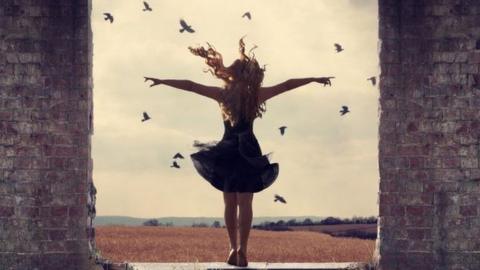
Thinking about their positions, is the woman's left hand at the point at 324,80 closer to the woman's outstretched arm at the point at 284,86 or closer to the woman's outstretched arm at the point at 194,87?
the woman's outstretched arm at the point at 284,86

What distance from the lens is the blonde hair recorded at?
802 cm

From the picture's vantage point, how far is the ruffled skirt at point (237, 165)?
7.89 metres

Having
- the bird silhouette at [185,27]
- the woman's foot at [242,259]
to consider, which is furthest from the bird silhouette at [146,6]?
the woman's foot at [242,259]

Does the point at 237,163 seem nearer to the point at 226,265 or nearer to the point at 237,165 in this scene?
the point at 237,165

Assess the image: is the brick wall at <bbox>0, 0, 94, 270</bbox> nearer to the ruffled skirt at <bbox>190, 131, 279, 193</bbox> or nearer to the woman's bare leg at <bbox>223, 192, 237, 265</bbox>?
the ruffled skirt at <bbox>190, 131, 279, 193</bbox>

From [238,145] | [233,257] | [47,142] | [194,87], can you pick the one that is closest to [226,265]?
[233,257]

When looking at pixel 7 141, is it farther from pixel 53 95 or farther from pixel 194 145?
pixel 194 145

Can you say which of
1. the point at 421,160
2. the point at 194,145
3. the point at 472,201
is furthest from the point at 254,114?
the point at 472,201

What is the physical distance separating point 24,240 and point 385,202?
371 centimetres

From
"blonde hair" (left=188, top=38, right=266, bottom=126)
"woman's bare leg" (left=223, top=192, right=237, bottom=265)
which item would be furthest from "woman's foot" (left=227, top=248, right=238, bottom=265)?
"blonde hair" (left=188, top=38, right=266, bottom=126)

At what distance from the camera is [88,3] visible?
27.8 feet

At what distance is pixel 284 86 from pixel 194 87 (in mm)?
884

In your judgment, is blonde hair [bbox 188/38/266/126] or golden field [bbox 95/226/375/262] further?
golden field [bbox 95/226/375/262]

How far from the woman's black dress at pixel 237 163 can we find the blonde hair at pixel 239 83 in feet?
0.38
